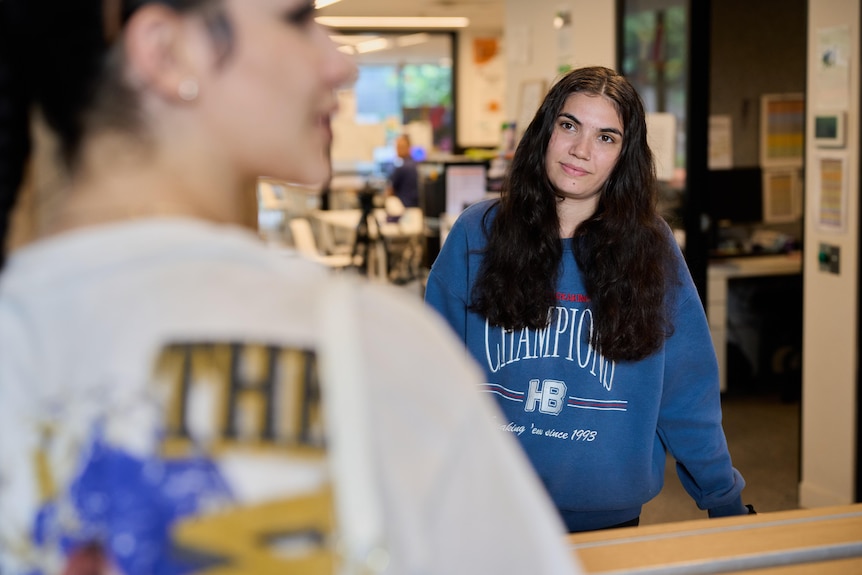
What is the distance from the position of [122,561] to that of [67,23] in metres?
0.30

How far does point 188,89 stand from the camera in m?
0.59

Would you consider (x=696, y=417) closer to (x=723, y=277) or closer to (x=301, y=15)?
(x=301, y=15)

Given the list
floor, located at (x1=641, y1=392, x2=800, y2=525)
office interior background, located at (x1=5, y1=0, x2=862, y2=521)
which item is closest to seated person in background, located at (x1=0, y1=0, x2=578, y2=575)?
office interior background, located at (x1=5, y1=0, x2=862, y2=521)

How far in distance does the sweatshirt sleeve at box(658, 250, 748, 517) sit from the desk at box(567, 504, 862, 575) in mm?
622

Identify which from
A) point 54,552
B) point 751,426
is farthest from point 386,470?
point 751,426

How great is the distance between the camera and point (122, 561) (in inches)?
20.2

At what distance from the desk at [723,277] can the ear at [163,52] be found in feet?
18.0

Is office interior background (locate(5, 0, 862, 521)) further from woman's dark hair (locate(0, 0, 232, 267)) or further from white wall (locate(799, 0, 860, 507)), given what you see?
woman's dark hair (locate(0, 0, 232, 267))

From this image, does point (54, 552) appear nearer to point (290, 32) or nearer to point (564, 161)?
point (290, 32)

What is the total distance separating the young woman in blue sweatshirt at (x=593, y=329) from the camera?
1925 mm

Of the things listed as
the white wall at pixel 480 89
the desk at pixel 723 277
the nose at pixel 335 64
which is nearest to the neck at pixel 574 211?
the nose at pixel 335 64

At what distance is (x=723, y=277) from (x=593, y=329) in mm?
4301

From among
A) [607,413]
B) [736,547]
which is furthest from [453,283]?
[736,547]

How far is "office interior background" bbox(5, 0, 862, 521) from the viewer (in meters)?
3.95
